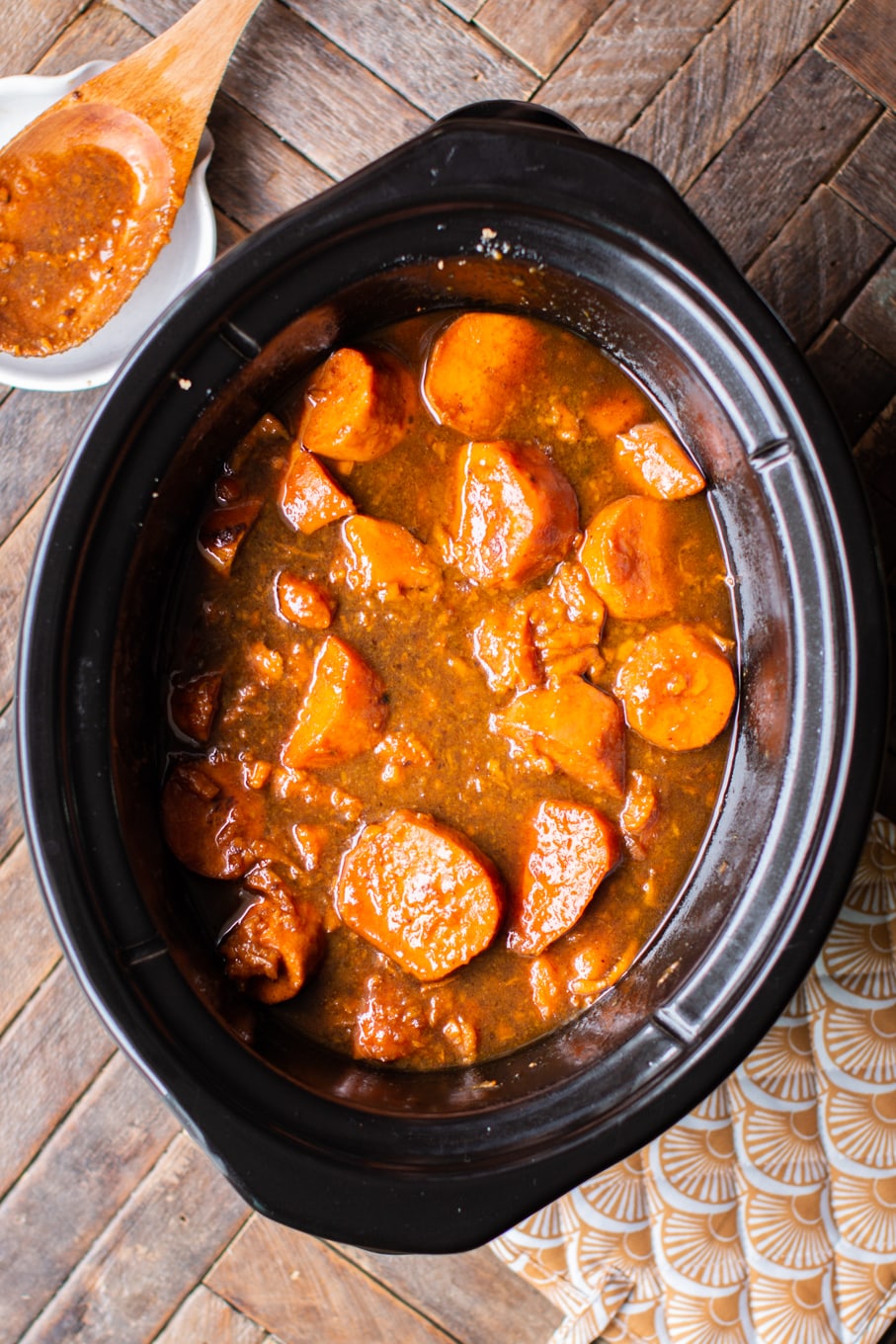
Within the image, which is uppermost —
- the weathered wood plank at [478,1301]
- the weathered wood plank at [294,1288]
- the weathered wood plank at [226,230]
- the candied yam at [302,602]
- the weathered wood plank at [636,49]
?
the weathered wood plank at [636,49]

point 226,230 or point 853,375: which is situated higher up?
point 853,375

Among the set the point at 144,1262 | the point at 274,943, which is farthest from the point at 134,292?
the point at 144,1262

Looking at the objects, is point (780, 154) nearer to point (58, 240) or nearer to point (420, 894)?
point (58, 240)

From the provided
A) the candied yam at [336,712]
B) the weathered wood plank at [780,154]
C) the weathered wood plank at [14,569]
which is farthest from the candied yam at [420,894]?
the weathered wood plank at [780,154]

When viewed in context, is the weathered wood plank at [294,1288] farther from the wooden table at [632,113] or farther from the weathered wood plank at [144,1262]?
the wooden table at [632,113]

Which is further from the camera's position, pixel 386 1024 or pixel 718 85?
pixel 718 85

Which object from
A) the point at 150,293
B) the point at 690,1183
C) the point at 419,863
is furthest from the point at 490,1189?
the point at 150,293

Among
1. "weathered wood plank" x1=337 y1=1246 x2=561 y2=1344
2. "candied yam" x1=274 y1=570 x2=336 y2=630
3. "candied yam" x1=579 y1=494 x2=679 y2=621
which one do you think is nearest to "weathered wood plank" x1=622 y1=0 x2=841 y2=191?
"candied yam" x1=579 y1=494 x2=679 y2=621
